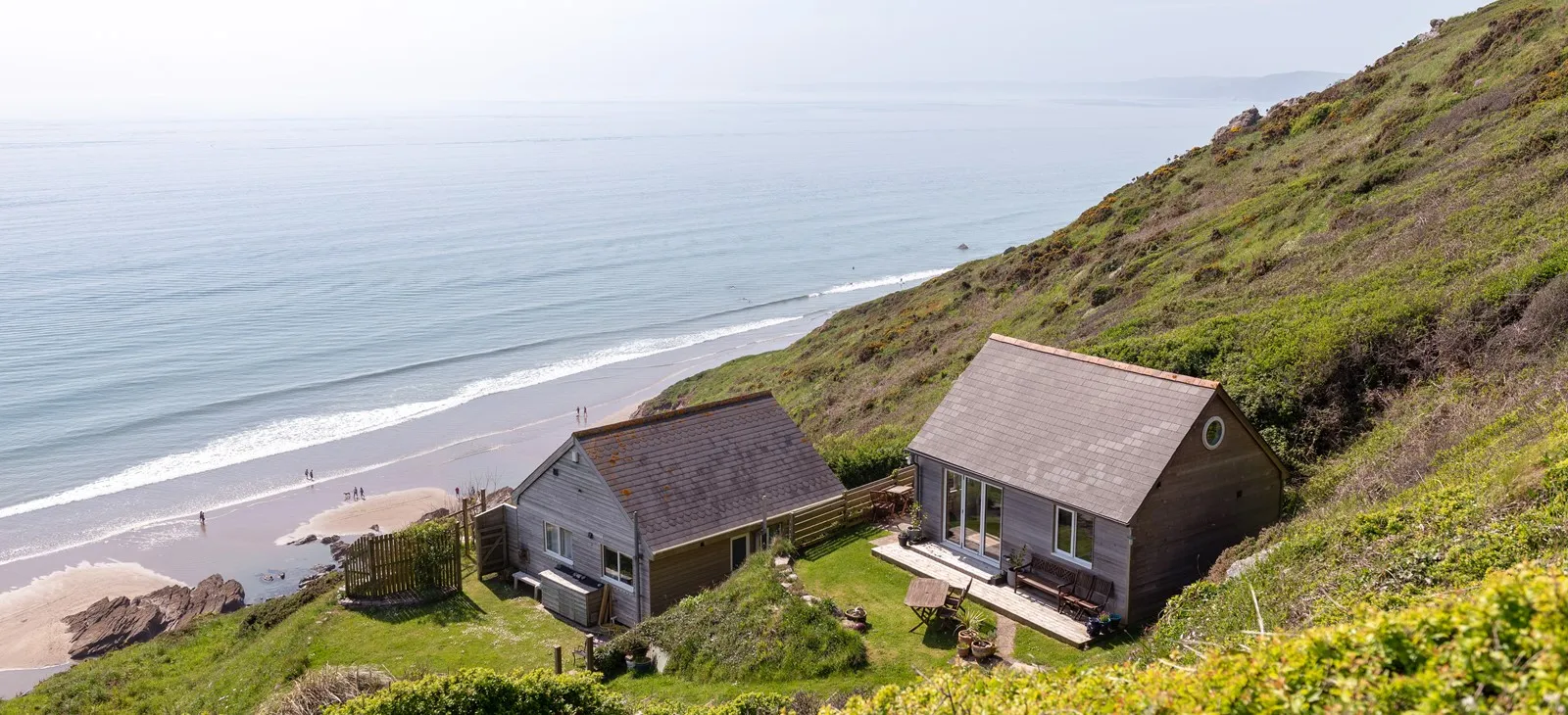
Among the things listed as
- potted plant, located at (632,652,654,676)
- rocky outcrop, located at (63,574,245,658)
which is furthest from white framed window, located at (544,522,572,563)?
rocky outcrop, located at (63,574,245,658)

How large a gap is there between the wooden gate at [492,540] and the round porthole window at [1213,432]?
58.6 feet

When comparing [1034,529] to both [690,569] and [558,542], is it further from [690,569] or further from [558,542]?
[558,542]

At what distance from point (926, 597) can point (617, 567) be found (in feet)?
28.0

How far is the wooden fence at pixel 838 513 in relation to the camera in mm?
26094

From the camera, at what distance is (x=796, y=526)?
26.1 m

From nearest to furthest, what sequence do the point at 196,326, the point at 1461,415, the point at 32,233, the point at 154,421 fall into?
the point at 1461,415 → the point at 154,421 → the point at 196,326 → the point at 32,233

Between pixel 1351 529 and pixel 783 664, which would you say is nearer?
pixel 1351 529

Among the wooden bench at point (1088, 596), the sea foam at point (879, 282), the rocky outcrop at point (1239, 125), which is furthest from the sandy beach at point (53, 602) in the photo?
the sea foam at point (879, 282)

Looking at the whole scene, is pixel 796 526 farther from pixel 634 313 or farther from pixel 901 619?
pixel 634 313

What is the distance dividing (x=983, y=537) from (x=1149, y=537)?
415cm

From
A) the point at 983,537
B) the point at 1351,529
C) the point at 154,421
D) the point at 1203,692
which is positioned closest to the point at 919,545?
the point at 983,537

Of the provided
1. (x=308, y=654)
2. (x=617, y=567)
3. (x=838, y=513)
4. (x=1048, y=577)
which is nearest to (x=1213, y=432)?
(x=1048, y=577)

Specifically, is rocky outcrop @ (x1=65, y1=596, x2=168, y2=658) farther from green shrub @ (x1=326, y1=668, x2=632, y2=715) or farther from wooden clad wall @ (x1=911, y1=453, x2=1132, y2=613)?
wooden clad wall @ (x1=911, y1=453, x2=1132, y2=613)

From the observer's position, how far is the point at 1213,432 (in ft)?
68.8
